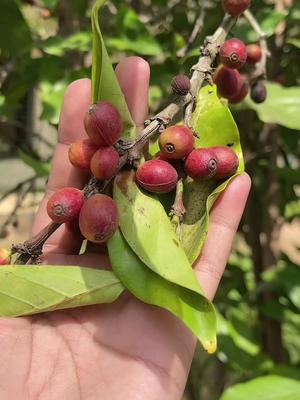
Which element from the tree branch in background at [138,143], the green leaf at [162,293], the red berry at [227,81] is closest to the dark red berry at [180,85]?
the tree branch in background at [138,143]

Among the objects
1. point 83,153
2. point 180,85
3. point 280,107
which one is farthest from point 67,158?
point 280,107

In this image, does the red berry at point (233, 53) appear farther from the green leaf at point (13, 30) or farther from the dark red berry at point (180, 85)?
the green leaf at point (13, 30)

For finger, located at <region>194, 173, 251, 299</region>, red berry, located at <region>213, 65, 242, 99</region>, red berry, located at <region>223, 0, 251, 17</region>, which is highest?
red berry, located at <region>223, 0, 251, 17</region>

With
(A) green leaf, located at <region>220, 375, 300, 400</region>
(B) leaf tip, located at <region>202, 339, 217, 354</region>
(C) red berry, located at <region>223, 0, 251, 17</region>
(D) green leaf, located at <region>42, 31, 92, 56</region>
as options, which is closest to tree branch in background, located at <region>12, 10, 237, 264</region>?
(C) red berry, located at <region>223, 0, 251, 17</region>

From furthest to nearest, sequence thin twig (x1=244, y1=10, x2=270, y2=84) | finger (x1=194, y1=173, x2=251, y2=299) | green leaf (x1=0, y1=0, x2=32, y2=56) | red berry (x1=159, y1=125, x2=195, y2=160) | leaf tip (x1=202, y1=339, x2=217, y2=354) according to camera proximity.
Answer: green leaf (x1=0, y1=0, x2=32, y2=56) → thin twig (x1=244, y1=10, x2=270, y2=84) → finger (x1=194, y1=173, x2=251, y2=299) → red berry (x1=159, y1=125, x2=195, y2=160) → leaf tip (x1=202, y1=339, x2=217, y2=354)

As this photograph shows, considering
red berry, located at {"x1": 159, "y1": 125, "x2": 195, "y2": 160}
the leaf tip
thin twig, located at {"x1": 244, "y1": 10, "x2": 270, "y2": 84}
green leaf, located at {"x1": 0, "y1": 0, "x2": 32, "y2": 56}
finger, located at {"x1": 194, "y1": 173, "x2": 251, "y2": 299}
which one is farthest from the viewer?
green leaf, located at {"x1": 0, "y1": 0, "x2": 32, "y2": 56}

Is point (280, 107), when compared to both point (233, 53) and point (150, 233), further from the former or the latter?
point (150, 233)

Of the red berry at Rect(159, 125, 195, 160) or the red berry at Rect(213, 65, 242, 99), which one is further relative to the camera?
the red berry at Rect(213, 65, 242, 99)

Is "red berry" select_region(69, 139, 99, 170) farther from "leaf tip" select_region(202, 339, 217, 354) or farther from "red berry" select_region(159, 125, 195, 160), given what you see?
"leaf tip" select_region(202, 339, 217, 354)
